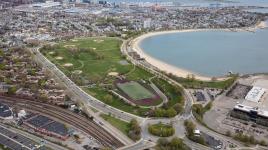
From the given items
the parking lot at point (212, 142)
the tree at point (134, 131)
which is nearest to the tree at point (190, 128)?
the parking lot at point (212, 142)

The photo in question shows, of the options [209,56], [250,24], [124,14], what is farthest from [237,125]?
[124,14]

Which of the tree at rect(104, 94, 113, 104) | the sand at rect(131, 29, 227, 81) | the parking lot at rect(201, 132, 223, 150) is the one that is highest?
the tree at rect(104, 94, 113, 104)

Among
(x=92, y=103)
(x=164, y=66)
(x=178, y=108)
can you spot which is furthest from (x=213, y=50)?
(x=92, y=103)

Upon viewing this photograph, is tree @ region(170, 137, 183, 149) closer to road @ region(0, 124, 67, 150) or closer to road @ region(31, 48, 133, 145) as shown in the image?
road @ region(31, 48, 133, 145)

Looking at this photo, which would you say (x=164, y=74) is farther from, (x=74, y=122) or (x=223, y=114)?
(x=74, y=122)

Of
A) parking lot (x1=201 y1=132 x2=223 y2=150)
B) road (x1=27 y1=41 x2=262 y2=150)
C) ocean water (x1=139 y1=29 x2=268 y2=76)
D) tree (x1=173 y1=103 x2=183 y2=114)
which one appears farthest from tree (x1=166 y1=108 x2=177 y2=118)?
ocean water (x1=139 y1=29 x2=268 y2=76)

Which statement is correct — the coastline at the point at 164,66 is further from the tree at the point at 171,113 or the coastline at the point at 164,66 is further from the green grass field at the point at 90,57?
the tree at the point at 171,113
